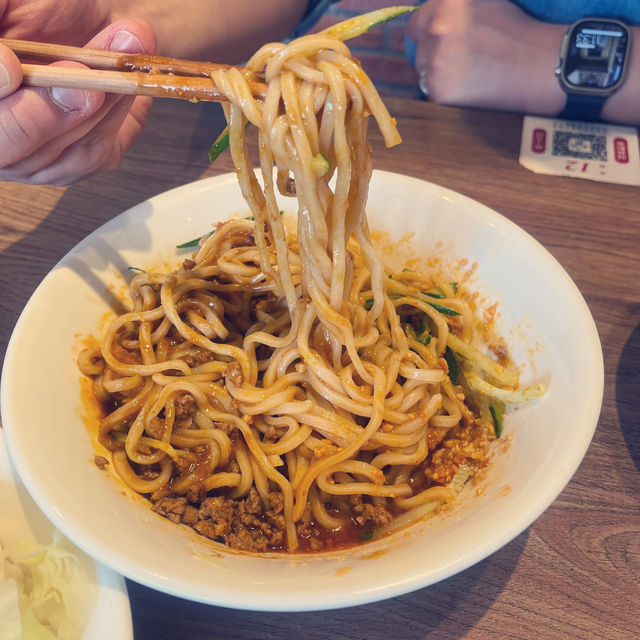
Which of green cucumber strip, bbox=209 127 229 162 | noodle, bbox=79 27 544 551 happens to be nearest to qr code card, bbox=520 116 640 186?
noodle, bbox=79 27 544 551

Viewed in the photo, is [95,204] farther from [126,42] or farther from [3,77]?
[3,77]

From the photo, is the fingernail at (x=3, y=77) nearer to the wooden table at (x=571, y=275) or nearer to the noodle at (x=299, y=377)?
the noodle at (x=299, y=377)

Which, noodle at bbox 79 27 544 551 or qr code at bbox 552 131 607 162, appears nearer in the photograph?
noodle at bbox 79 27 544 551

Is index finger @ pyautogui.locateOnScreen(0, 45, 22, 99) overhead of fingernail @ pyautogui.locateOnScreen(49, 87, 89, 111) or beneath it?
overhead

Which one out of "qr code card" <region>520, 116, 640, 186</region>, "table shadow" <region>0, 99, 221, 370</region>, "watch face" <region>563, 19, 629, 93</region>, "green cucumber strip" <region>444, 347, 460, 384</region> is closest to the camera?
"green cucumber strip" <region>444, 347, 460, 384</region>

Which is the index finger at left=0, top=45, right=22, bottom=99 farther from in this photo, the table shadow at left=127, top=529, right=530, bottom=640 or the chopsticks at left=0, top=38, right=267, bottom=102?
the table shadow at left=127, top=529, right=530, bottom=640

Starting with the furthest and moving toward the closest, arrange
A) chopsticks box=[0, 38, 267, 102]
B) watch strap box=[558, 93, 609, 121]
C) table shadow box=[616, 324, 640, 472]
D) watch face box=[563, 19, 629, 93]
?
watch strap box=[558, 93, 609, 121]
watch face box=[563, 19, 629, 93]
table shadow box=[616, 324, 640, 472]
chopsticks box=[0, 38, 267, 102]

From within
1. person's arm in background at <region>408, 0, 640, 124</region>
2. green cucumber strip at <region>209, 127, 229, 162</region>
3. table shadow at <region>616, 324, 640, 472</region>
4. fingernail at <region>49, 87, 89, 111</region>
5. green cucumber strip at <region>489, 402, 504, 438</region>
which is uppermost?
fingernail at <region>49, 87, 89, 111</region>

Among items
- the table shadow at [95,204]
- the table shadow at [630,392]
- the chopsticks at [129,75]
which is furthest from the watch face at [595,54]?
the chopsticks at [129,75]

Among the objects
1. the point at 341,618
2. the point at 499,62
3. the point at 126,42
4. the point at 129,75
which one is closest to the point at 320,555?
the point at 341,618
